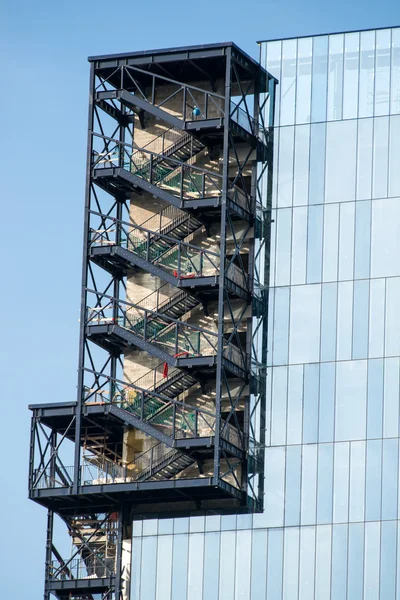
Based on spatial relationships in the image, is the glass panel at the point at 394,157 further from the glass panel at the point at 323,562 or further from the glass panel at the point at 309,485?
the glass panel at the point at 323,562

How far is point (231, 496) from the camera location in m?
130

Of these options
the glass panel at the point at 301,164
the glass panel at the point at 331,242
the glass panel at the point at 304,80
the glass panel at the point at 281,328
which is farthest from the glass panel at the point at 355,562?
the glass panel at the point at 304,80

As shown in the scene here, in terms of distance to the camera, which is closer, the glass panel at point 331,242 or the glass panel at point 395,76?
the glass panel at point 331,242

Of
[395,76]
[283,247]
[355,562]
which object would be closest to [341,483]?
[355,562]

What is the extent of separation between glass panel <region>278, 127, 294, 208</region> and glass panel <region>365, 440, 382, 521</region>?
49.4ft

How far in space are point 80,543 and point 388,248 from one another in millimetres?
23513

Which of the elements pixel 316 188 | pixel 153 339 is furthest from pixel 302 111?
pixel 153 339

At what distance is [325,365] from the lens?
13050cm

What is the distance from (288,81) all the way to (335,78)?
2.74 metres

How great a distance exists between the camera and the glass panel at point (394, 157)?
5197 inches

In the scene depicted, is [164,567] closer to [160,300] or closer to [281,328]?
[281,328]

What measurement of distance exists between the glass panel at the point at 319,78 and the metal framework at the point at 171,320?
8.17ft

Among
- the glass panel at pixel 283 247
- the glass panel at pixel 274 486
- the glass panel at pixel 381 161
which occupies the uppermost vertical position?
the glass panel at pixel 381 161

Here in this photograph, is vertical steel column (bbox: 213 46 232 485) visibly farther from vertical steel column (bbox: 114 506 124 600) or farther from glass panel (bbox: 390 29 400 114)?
glass panel (bbox: 390 29 400 114)
